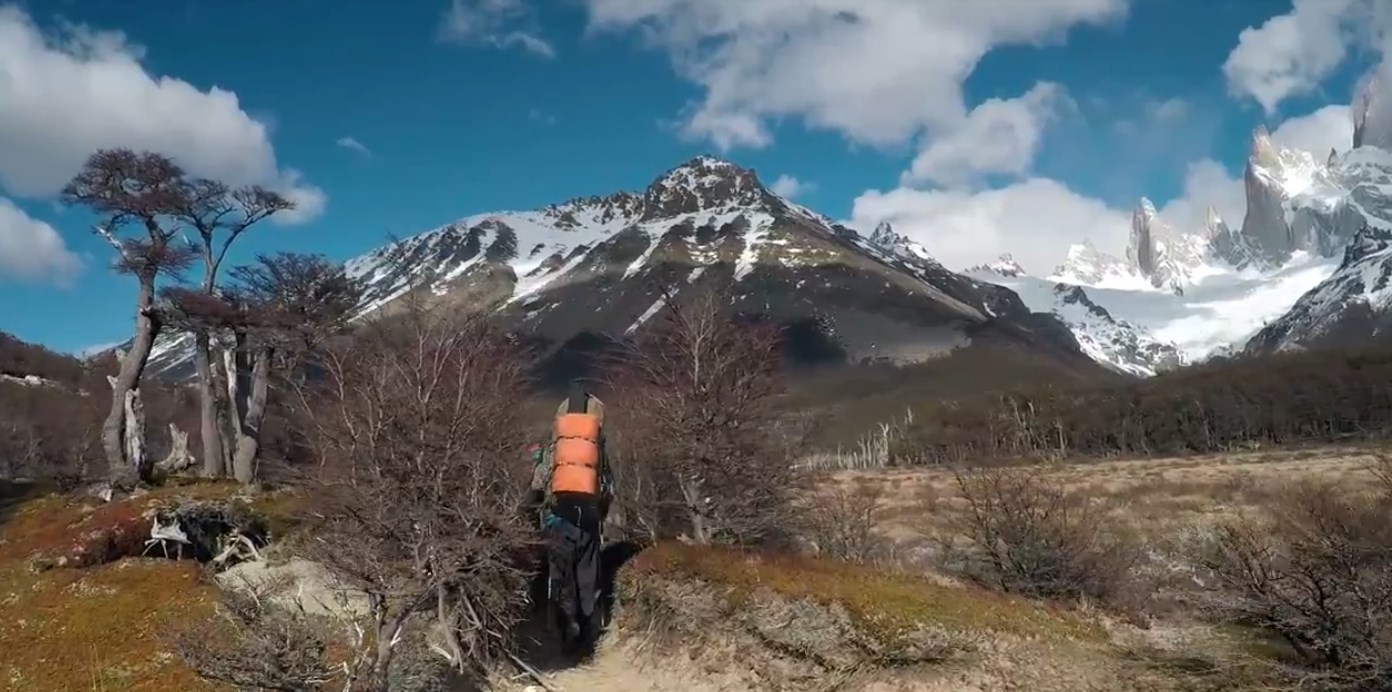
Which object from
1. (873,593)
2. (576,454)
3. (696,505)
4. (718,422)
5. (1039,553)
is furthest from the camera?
(696,505)

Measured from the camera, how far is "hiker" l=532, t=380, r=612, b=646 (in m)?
16.3

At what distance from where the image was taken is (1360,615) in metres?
12.3

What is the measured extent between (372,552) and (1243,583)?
13.1 m

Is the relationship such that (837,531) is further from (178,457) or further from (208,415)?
(178,457)

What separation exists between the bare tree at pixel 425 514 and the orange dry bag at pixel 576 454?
1041 mm

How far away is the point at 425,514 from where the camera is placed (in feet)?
43.3

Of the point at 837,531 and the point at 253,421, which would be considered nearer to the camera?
the point at 837,531

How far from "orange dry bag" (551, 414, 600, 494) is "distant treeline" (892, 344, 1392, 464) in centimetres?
9265

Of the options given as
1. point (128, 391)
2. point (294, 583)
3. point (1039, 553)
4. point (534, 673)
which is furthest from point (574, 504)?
point (128, 391)

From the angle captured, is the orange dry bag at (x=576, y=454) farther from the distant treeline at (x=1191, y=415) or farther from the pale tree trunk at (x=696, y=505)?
the distant treeline at (x=1191, y=415)

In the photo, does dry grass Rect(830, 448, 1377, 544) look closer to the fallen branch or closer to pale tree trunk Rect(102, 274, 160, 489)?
the fallen branch

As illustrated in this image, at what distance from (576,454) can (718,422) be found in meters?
7.48

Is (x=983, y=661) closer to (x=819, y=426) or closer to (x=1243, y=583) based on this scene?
(x=1243, y=583)

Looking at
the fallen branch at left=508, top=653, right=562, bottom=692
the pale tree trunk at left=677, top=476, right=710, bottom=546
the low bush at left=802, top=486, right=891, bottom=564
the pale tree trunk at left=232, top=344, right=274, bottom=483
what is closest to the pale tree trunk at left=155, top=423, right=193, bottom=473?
the pale tree trunk at left=232, top=344, right=274, bottom=483
